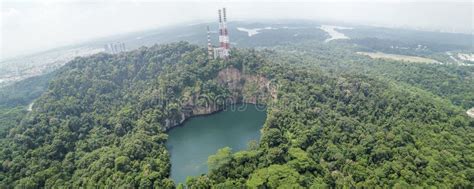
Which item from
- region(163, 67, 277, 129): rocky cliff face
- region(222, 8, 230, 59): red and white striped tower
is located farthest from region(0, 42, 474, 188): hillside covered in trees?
region(222, 8, 230, 59): red and white striped tower

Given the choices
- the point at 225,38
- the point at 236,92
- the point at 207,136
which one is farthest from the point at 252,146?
the point at 225,38

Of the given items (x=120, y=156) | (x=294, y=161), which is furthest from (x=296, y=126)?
(x=120, y=156)

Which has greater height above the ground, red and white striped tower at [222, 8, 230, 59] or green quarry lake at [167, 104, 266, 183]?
red and white striped tower at [222, 8, 230, 59]

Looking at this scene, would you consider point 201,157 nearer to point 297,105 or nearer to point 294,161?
point 294,161

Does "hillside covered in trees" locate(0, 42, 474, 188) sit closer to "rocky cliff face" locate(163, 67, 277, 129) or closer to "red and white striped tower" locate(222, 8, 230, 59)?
"rocky cliff face" locate(163, 67, 277, 129)

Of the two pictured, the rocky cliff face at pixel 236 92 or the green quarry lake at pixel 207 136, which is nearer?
the green quarry lake at pixel 207 136

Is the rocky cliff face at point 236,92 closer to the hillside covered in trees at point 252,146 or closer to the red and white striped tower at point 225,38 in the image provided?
the hillside covered in trees at point 252,146

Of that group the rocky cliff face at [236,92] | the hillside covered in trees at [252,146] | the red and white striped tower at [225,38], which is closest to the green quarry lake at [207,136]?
the rocky cliff face at [236,92]
